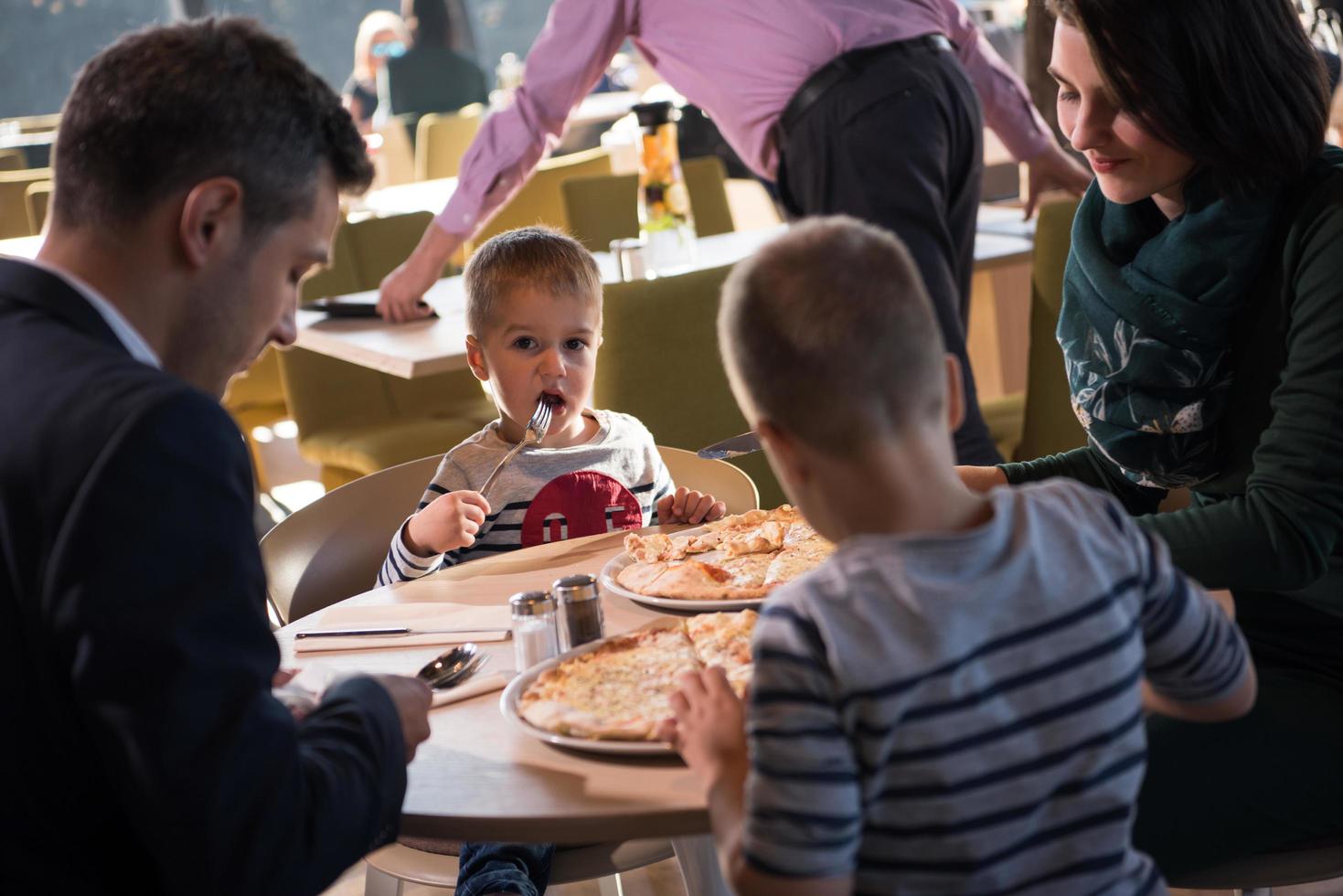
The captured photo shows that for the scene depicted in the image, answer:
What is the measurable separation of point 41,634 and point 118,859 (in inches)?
7.0

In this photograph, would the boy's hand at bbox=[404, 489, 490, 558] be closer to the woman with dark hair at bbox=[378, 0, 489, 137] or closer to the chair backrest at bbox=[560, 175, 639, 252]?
the chair backrest at bbox=[560, 175, 639, 252]

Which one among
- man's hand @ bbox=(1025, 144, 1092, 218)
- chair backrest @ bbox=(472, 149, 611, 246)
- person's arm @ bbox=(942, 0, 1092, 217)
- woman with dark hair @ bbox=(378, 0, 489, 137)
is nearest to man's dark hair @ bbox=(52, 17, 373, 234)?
person's arm @ bbox=(942, 0, 1092, 217)

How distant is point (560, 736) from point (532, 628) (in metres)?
0.21

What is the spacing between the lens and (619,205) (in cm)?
486

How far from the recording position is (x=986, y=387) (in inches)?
175

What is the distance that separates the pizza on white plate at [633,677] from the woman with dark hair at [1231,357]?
19.4 inches

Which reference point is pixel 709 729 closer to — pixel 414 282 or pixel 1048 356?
pixel 1048 356

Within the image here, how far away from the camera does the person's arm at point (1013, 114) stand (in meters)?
3.22

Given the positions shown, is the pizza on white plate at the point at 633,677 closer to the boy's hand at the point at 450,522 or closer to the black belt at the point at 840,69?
the boy's hand at the point at 450,522

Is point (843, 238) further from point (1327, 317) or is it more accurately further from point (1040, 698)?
point (1327, 317)

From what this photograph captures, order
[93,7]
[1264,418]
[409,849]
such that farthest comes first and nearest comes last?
[93,7], [409,849], [1264,418]

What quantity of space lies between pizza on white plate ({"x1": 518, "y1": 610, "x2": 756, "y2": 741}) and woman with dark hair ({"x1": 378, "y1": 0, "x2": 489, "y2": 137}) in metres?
7.83

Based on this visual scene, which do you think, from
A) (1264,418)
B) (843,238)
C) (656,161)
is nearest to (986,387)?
(656,161)

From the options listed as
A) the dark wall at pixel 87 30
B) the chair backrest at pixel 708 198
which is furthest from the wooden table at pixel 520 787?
the dark wall at pixel 87 30
